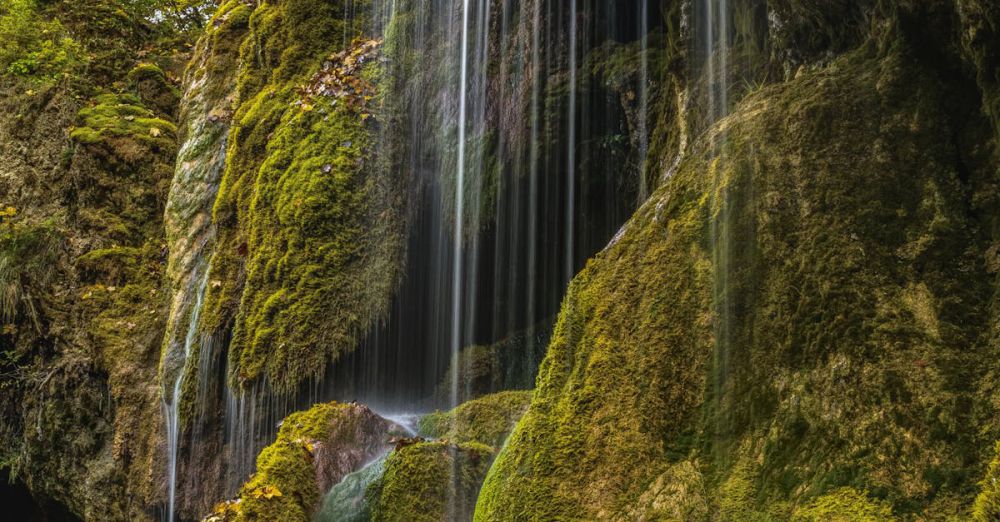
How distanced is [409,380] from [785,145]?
5342 mm

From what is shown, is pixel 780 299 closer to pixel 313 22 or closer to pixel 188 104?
pixel 313 22

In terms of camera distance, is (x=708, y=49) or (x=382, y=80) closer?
(x=708, y=49)

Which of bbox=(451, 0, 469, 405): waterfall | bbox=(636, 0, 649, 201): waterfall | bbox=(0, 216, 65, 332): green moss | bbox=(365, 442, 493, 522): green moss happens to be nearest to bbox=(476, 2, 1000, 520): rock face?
bbox=(365, 442, 493, 522): green moss

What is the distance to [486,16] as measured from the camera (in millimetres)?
7840

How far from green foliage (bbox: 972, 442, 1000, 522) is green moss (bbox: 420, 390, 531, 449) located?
4.05 metres

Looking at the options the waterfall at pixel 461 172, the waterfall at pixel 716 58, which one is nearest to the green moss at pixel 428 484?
the waterfall at pixel 716 58

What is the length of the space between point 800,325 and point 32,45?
14561mm

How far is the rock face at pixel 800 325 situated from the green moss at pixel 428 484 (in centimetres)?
94

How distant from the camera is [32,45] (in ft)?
44.8

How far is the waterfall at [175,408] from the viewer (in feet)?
28.7

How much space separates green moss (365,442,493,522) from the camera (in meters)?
4.66

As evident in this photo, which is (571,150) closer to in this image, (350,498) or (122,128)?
(350,498)

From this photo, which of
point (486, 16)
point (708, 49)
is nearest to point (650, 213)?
point (708, 49)

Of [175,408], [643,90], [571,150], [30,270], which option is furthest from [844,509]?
[30,270]
